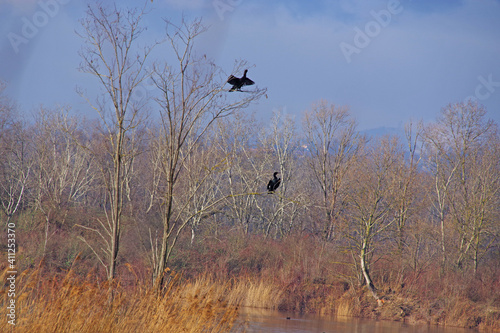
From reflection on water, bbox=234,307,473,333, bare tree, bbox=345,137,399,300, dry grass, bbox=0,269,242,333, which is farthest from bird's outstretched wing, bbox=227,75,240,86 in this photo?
bare tree, bbox=345,137,399,300

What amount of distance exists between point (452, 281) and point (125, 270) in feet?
53.0

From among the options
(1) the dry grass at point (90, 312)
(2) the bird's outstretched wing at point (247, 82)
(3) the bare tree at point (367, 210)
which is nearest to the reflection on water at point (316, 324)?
(3) the bare tree at point (367, 210)

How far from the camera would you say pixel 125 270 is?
67.1 feet

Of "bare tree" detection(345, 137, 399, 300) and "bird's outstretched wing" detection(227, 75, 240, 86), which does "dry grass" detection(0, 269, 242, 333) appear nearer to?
"bird's outstretched wing" detection(227, 75, 240, 86)

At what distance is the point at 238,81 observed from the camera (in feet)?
23.2

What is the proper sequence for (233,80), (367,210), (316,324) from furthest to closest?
(367,210) → (316,324) → (233,80)

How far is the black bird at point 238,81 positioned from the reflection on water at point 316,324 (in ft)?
30.3

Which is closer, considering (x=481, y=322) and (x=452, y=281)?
(x=481, y=322)

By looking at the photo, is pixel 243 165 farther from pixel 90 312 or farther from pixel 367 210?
pixel 90 312

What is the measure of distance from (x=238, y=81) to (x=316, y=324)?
13.1 metres

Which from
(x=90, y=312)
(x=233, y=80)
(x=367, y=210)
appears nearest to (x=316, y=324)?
(x=367, y=210)

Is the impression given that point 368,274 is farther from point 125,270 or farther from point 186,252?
point 125,270

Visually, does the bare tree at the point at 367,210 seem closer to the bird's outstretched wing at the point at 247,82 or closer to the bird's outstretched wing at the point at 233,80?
the bird's outstretched wing at the point at 247,82

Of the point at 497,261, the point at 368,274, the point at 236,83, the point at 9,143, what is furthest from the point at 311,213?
the point at 236,83
